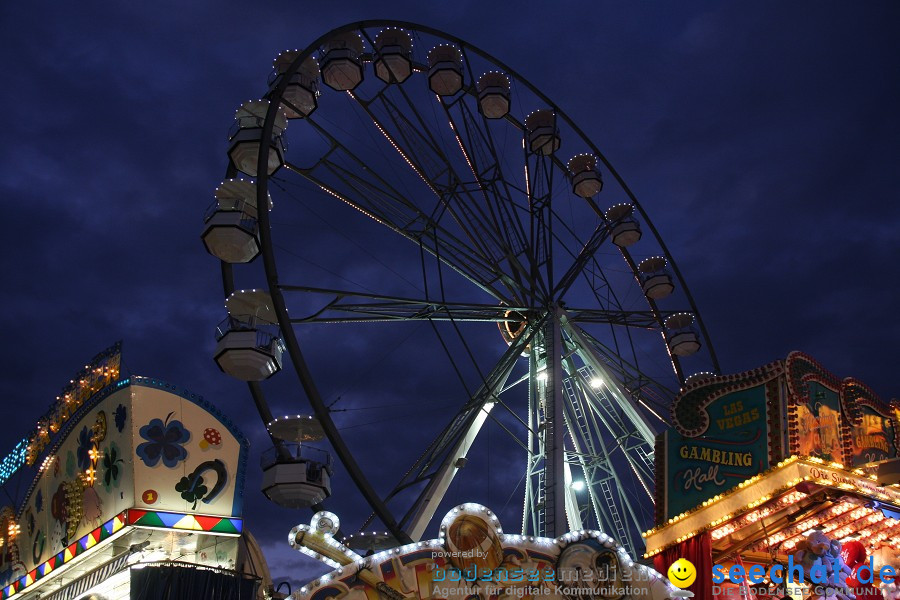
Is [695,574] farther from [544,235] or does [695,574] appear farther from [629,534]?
[544,235]

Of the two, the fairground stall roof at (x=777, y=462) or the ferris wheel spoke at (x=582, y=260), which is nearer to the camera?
the fairground stall roof at (x=777, y=462)

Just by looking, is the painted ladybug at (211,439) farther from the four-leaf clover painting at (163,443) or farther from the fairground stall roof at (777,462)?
the fairground stall roof at (777,462)

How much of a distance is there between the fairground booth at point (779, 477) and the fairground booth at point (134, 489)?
7.23 meters

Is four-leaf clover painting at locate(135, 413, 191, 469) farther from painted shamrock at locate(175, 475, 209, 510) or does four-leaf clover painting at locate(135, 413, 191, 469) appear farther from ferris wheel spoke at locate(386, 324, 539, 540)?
ferris wheel spoke at locate(386, 324, 539, 540)

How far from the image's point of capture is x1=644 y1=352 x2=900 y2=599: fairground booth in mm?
10969

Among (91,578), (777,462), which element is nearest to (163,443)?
(91,578)

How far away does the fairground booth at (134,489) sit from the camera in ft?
49.6

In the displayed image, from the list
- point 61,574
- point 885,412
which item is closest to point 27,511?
point 61,574

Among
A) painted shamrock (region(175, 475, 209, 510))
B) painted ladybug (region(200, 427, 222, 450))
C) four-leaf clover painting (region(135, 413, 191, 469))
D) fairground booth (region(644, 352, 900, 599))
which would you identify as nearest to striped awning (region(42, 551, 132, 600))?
painted shamrock (region(175, 475, 209, 510))

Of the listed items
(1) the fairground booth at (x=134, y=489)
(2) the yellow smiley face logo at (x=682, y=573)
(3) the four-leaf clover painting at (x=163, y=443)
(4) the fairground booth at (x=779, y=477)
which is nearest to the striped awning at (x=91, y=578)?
(1) the fairground booth at (x=134, y=489)

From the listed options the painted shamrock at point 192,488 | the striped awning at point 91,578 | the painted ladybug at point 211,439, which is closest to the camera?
the striped awning at point 91,578

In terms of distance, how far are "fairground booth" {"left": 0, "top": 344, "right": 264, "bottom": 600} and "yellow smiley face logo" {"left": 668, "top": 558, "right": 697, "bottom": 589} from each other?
6.83 meters

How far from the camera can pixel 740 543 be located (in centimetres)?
1233

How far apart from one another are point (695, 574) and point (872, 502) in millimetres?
2428
